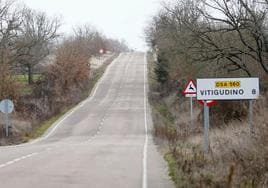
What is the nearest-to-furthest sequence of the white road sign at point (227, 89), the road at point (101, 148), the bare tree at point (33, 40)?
1. the road at point (101, 148)
2. the white road sign at point (227, 89)
3. the bare tree at point (33, 40)

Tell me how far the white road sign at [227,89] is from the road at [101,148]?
2.51 meters

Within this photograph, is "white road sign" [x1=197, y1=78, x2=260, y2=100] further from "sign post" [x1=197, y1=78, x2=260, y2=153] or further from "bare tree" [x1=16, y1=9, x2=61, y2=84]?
"bare tree" [x1=16, y1=9, x2=61, y2=84]

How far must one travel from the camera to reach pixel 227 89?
18125mm

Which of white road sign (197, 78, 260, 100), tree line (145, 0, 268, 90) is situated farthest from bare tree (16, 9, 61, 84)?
white road sign (197, 78, 260, 100)

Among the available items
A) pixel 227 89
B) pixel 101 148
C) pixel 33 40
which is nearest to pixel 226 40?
pixel 101 148

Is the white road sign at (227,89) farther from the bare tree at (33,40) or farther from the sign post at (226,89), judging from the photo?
the bare tree at (33,40)

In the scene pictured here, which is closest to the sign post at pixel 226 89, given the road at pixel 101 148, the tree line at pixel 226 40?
the road at pixel 101 148

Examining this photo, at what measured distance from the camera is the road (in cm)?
1384

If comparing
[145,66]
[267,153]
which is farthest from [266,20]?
[145,66]

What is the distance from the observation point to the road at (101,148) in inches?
545

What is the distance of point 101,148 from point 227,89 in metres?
10.3

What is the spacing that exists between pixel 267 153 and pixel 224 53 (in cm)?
2950

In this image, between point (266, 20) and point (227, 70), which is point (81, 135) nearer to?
point (227, 70)

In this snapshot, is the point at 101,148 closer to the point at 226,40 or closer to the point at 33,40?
the point at 226,40
